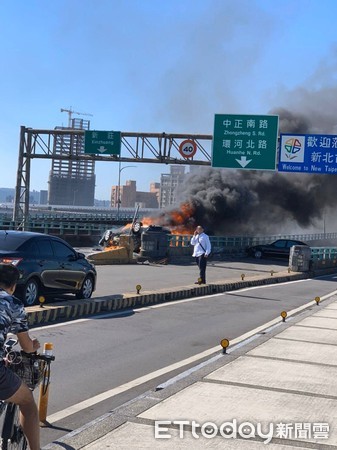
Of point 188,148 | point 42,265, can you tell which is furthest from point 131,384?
point 188,148

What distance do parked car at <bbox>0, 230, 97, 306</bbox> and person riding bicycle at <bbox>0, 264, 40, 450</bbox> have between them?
7.52 metres

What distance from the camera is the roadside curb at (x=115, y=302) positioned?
36.1 ft

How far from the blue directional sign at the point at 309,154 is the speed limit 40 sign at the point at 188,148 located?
564cm

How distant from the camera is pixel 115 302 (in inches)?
520

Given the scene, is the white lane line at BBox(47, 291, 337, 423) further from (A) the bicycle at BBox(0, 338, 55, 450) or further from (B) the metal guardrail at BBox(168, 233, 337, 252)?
(B) the metal guardrail at BBox(168, 233, 337, 252)

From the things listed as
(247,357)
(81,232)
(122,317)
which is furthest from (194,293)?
(81,232)

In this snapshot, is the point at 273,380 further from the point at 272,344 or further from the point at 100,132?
the point at 100,132

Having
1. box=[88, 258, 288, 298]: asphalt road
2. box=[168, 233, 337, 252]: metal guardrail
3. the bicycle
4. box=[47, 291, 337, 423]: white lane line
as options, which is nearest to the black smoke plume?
box=[168, 233, 337, 252]: metal guardrail

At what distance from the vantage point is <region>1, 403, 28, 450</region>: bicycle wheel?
13.2ft

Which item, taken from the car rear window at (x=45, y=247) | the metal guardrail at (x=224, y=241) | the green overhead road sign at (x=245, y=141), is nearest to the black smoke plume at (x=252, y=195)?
the metal guardrail at (x=224, y=241)

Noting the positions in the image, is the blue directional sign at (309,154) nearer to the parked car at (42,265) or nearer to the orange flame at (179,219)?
the orange flame at (179,219)

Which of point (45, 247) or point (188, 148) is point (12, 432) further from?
point (188, 148)

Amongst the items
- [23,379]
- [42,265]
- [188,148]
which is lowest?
[23,379]

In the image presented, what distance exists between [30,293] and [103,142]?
24.5m
